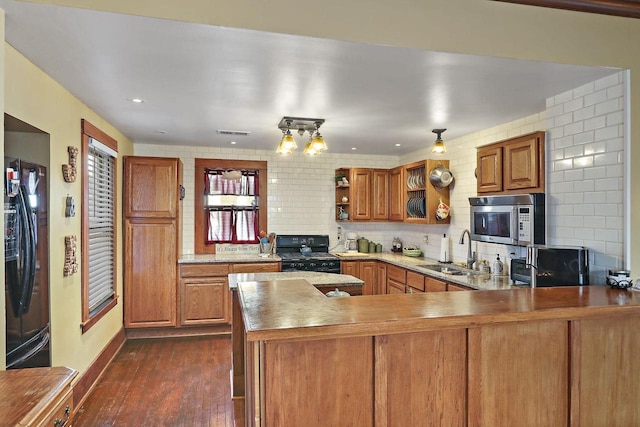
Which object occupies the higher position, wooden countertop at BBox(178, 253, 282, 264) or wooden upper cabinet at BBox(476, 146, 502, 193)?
wooden upper cabinet at BBox(476, 146, 502, 193)

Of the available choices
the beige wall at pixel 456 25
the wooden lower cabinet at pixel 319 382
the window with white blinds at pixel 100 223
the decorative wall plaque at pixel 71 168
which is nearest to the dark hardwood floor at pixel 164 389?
the window with white blinds at pixel 100 223

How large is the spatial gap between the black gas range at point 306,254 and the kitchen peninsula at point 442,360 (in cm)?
306

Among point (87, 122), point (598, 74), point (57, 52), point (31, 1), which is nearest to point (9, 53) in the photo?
point (57, 52)

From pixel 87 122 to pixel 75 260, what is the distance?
115 centimetres

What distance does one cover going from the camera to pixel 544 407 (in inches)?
74.3

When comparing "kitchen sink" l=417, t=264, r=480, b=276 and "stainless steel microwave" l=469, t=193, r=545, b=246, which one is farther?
"kitchen sink" l=417, t=264, r=480, b=276

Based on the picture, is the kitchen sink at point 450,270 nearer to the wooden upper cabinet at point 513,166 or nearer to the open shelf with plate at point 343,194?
the wooden upper cabinet at point 513,166

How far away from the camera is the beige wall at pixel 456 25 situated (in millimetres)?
1959

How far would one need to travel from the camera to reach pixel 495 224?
3.63 metres

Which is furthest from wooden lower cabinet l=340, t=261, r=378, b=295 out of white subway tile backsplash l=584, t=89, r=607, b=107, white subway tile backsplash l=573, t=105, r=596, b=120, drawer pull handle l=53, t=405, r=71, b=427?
drawer pull handle l=53, t=405, r=71, b=427

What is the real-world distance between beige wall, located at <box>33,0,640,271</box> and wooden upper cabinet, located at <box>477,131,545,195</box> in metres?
0.68

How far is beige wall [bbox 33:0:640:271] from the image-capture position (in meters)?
1.96

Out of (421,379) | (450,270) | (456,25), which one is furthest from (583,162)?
(421,379)

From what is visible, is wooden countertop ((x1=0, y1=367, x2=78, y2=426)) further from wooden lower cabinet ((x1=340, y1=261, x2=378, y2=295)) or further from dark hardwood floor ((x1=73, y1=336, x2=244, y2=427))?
wooden lower cabinet ((x1=340, y1=261, x2=378, y2=295))
